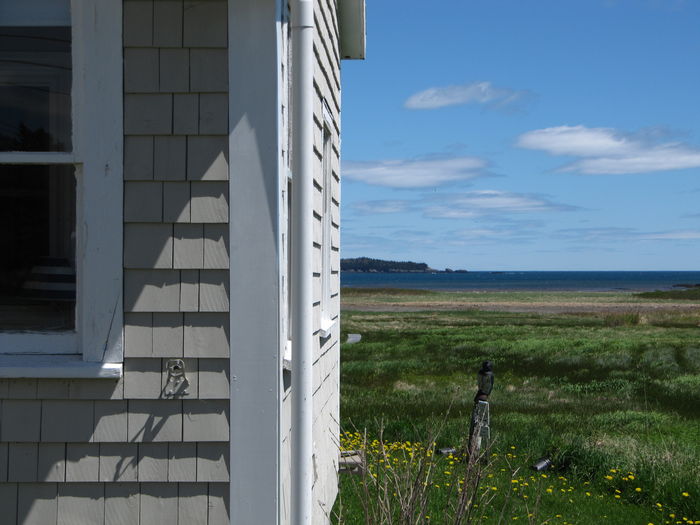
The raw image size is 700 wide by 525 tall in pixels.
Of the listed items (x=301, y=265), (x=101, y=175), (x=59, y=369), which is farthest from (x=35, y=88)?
(x=301, y=265)

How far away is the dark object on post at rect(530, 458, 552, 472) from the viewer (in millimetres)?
7800

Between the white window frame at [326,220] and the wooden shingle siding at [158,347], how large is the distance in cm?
206

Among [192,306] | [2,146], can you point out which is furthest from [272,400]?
[2,146]

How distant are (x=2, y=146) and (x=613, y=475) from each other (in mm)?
5998

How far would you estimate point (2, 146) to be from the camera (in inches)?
141

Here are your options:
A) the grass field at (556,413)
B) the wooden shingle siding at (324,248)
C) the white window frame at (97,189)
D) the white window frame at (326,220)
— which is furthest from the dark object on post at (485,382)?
the white window frame at (97,189)

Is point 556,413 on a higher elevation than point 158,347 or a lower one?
lower

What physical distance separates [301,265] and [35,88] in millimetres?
1390

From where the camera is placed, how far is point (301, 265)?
3.48 metres

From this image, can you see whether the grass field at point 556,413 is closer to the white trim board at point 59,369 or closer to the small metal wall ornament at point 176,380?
the small metal wall ornament at point 176,380

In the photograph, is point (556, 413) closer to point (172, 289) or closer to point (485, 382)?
point (485, 382)

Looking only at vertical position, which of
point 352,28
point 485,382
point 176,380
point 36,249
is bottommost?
point 485,382

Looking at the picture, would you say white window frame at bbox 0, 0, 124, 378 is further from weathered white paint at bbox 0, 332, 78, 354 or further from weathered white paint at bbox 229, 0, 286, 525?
weathered white paint at bbox 229, 0, 286, 525

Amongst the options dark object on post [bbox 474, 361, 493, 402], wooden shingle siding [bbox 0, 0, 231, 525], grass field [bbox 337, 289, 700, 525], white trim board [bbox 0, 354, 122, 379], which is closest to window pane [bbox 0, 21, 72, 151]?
wooden shingle siding [bbox 0, 0, 231, 525]
